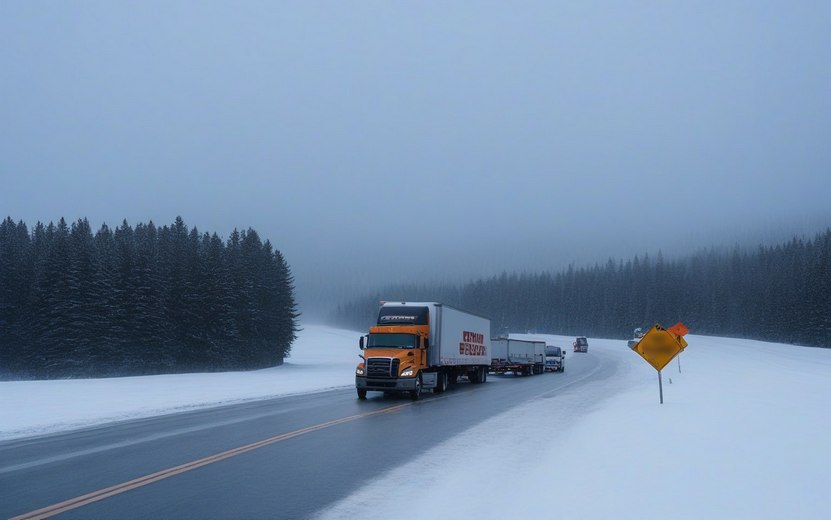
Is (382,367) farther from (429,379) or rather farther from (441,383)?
(441,383)

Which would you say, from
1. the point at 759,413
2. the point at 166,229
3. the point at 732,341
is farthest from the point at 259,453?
the point at 166,229

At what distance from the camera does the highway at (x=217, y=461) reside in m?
7.63

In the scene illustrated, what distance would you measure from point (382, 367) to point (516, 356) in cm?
2102

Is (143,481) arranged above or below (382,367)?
below

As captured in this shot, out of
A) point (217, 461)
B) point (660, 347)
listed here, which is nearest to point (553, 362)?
point (660, 347)

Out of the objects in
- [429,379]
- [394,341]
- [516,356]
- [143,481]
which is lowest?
[143,481]

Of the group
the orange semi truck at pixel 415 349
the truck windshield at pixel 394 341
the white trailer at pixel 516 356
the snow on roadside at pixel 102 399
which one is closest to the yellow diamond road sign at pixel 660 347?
the orange semi truck at pixel 415 349

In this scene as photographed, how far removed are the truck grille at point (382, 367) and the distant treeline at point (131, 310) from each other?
42.4 m

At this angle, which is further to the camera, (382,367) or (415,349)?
(415,349)

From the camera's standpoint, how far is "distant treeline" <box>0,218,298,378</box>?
56.8 meters

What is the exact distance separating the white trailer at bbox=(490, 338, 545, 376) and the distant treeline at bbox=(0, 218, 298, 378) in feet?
110

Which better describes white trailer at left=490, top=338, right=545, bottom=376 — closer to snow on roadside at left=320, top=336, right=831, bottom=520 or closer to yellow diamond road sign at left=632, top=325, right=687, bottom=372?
snow on roadside at left=320, top=336, right=831, bottom=520

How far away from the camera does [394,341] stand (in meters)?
24.6

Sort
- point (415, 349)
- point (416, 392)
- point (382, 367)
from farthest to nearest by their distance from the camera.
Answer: point (415, 349) → point (416, 392) → point (382, 367)
